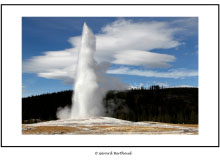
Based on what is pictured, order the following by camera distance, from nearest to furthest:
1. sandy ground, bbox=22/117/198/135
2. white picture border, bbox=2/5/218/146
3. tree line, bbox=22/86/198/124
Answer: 1. white picture border, bbox=2/5/218/146
2. sandy ground, bbox=22/117/198/135
3. tree line, bbox=22/86/198/124

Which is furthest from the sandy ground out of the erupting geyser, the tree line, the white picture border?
the tree line

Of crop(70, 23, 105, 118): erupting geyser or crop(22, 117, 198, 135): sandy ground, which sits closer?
crop(22, 117, 198, 135): sandy ground

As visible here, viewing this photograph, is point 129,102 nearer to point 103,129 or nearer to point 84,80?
point 84,80

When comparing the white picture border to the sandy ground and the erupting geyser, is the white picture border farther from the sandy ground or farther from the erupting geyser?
the erupting geyser

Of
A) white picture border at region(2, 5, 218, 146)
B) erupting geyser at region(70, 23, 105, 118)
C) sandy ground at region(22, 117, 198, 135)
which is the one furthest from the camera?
erupting geyser at region(70, 23, 105, 118)

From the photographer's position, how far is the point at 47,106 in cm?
12244
